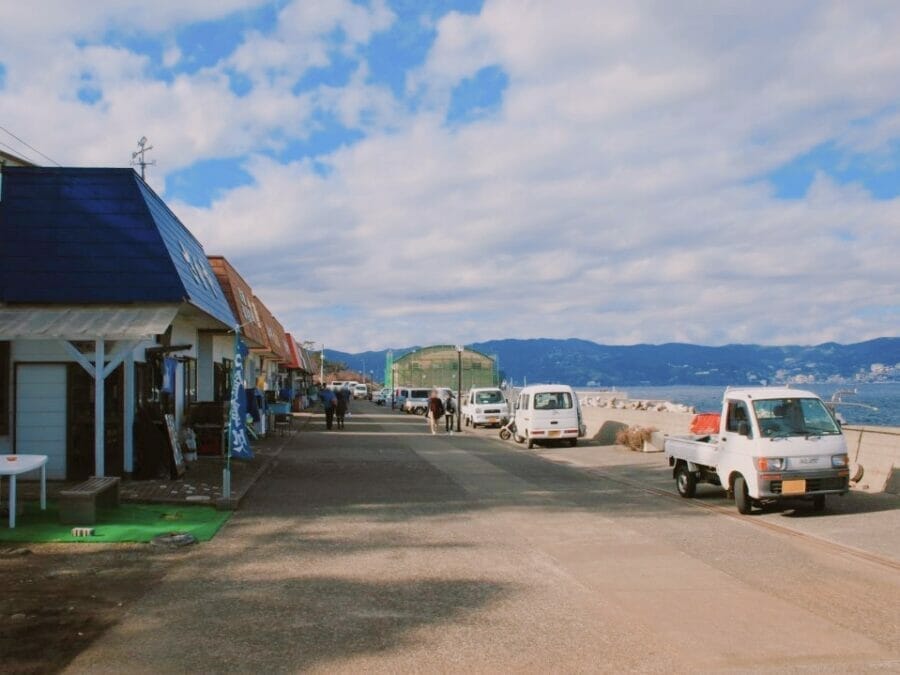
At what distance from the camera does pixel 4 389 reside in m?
15.1

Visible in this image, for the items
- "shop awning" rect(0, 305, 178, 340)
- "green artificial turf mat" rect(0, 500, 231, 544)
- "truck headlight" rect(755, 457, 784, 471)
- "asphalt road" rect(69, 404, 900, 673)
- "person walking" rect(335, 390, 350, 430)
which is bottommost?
"asphalt road" rect(69, 404, 900, 673)

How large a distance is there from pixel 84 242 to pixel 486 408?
2456cm

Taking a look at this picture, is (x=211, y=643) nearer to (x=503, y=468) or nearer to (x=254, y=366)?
(x=503, y=468)

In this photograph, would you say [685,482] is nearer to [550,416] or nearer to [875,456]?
[875,456]

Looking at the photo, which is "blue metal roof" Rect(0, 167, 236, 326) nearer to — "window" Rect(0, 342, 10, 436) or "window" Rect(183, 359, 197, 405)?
"window" Rect(0, 342, 10, 436)

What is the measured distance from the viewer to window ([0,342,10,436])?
→ 15.1 metres

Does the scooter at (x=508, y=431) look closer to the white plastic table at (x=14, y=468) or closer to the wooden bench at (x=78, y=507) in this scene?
the white plastic table at (x=14, y=468)

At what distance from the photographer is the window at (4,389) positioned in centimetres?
1505

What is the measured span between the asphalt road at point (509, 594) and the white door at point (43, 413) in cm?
391

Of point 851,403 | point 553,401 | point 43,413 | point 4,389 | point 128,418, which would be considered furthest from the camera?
point 553,401

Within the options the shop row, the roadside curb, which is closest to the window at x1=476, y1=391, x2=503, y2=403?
the roadside curb

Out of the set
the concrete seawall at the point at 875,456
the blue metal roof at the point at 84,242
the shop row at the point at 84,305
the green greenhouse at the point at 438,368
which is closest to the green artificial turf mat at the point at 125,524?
the shop row at the point at 84,305

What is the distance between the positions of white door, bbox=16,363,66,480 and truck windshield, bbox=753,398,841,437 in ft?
38.0

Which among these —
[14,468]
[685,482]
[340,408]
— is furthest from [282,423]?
[14,468]
